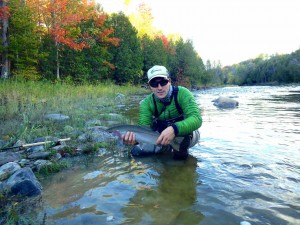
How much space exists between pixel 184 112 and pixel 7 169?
3.01m

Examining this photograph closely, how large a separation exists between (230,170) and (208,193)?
3.43 feet

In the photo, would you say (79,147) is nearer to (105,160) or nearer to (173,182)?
(105,160)

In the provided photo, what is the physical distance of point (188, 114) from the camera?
4.34 meters

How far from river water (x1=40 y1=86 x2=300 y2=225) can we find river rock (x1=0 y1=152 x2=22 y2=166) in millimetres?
984

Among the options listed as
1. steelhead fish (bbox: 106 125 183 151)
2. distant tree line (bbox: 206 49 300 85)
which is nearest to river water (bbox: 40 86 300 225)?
steelhead fish (bbox: 106 125 183 151)

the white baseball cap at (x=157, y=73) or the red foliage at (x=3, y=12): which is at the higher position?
the red foliage at (x=3, y=12)

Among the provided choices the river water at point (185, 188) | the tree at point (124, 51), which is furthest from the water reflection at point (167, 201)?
the tree at point (124, 51)

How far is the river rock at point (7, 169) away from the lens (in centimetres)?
385

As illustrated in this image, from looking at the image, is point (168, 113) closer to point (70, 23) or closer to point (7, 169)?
point (7, 169)

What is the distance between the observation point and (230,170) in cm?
439

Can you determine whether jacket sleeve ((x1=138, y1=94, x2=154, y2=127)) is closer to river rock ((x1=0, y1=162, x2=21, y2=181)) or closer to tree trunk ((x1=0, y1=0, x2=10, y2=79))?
river rock ((x1=0, y1=162, x2=21, y2=181))

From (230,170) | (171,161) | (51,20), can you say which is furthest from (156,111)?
(51,20)

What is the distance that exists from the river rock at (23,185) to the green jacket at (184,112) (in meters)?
2.10

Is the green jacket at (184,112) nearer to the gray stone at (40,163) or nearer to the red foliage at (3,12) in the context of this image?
the gray stone at (40,163)
